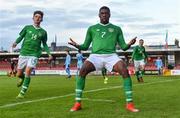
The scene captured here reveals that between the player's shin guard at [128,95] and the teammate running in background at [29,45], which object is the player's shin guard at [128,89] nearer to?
the player's shin guard at [128,95]

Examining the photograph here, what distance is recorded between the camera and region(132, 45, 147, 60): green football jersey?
2544 cm

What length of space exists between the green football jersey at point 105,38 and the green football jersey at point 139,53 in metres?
15.4

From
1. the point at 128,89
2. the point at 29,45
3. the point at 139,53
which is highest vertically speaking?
the point at 29,45

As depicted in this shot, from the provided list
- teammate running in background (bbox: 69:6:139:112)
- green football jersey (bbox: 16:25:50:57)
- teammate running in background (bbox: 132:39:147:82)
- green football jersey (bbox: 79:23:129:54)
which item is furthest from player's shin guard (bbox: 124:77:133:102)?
teammate running in background (bbox: 132:39:147:82)

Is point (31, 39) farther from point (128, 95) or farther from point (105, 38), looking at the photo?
point (128, 95)

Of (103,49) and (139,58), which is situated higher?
(103,49)

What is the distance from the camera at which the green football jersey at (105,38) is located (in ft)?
32.9

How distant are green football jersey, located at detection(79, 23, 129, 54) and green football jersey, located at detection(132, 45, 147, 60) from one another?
15385 mm

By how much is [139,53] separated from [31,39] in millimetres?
13086

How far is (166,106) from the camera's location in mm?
10375

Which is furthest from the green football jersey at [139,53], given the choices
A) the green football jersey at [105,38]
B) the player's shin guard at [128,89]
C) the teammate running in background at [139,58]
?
the player's shin guard at [128,89]

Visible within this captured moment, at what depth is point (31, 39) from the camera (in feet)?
44.2

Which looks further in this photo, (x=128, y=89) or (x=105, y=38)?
(x=105, y=38)

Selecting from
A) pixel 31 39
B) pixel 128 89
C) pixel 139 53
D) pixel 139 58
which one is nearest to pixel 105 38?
pixel 128 89
